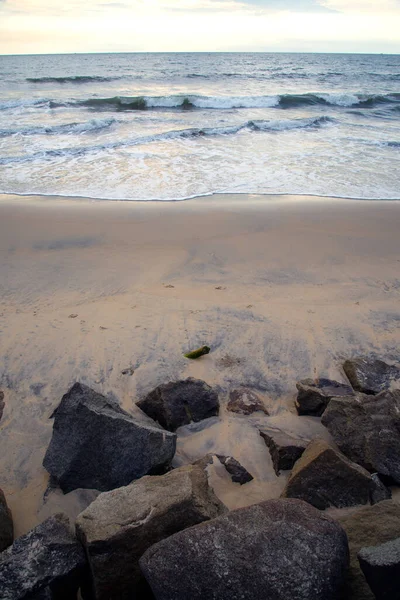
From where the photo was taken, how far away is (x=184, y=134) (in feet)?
49.7

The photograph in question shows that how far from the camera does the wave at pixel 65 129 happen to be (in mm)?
15598

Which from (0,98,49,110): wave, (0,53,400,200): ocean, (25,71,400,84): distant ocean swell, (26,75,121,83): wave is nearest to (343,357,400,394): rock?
(0,53,400,200): ocean

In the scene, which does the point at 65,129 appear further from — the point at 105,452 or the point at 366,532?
the point at 366,532

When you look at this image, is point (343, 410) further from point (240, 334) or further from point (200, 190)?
point (200, 190)

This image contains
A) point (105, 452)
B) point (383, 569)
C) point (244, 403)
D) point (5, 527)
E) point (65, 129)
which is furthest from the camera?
point (65, 129)

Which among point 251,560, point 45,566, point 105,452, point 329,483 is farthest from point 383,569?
point 105,452

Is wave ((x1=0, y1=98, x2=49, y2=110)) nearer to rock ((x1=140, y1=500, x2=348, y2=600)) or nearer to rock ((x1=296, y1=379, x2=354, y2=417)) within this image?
rock ((x1=296, y1=379, x2=354, y2=417))

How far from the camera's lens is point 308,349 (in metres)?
4.35

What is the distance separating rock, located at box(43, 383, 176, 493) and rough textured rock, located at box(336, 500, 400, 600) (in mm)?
1098

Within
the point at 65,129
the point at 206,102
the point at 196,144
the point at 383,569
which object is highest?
the point at 206,102

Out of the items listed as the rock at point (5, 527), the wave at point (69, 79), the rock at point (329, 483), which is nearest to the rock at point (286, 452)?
the rock at point (329, 483)

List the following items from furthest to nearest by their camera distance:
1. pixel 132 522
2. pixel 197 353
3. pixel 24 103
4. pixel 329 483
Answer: pixel 24 103
pixel 197 353
pixel 329 483
pixel 132 522

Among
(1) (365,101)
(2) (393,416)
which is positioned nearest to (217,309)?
(2) (393,416)

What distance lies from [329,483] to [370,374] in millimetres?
1382
